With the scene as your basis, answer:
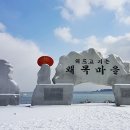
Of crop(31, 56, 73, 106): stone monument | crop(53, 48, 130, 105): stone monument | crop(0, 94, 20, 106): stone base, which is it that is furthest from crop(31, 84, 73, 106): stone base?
crop(53, 48, 130, 105): stone monument

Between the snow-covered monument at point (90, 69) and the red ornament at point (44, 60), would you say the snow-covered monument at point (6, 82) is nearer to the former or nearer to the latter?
the red ornament at point (44, 60)

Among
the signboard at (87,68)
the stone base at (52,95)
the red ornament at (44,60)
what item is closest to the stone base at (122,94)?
the signboard at (87,68)

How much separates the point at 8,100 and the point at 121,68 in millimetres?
7971

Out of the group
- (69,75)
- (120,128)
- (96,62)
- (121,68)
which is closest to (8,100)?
(69,75)

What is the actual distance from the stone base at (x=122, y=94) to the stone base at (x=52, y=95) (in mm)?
2689

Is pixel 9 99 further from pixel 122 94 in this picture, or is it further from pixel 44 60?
pixel 122 94

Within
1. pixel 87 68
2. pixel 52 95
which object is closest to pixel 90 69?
pixel 87 68

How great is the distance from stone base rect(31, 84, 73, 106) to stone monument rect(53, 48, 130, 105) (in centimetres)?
232

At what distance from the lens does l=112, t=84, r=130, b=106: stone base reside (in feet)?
54.1

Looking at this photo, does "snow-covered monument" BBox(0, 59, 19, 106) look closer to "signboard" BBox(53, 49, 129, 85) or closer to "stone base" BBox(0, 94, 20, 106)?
"stone base" BBox(0, 94, 20, 106)

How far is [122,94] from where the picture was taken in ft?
54.5

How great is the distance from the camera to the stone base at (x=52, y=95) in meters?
16.0

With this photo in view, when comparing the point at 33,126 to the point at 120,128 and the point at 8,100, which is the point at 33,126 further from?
the point at 8,100

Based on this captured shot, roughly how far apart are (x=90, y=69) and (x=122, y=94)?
3.14 metres
